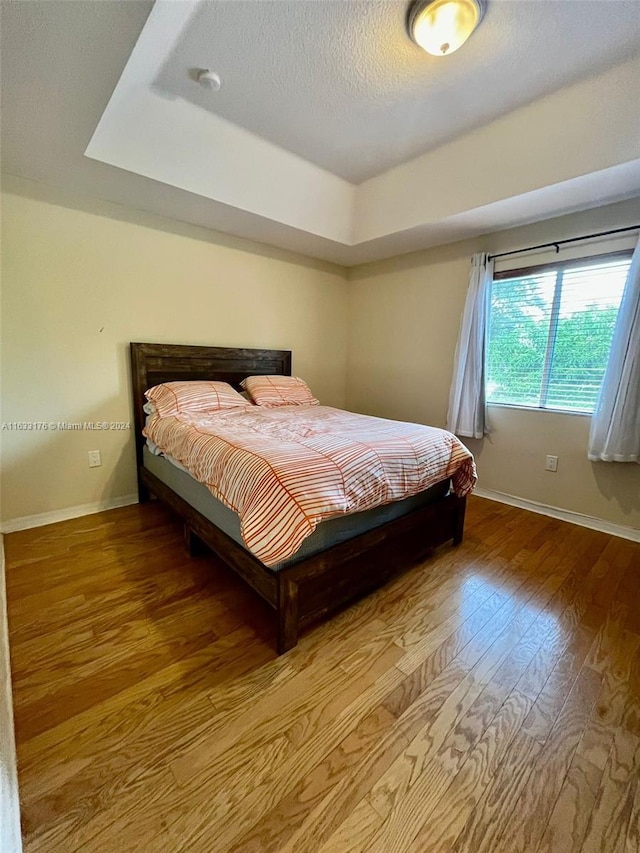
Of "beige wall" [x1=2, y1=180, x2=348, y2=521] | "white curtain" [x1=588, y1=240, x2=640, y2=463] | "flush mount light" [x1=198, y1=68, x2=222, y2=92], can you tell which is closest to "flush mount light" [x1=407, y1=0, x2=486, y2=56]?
"flush mount light" [x1=198, y1=68, x2=222, y2=92]

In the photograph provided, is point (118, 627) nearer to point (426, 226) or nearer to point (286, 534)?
point (286, 534)

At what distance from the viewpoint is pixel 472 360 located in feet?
9.82

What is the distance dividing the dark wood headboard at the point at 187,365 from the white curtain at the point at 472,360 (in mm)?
1728

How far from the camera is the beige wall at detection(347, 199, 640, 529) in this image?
2502 mm

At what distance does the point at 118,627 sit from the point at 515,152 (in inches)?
132

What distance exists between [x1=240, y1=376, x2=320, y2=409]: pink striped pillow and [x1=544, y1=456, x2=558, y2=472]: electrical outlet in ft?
6.49

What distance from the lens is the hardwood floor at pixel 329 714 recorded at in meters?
0.91

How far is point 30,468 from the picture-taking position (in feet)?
7.80

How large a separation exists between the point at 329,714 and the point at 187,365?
2552 mm

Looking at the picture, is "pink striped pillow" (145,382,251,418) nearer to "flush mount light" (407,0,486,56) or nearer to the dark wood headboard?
the dark wood headboard

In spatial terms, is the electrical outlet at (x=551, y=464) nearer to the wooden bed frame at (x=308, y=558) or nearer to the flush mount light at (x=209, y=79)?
the wooden bed frame at (x=308, y=558)

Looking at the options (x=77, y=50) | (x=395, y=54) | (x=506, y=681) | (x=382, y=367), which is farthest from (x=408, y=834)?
(x=382, y=367)

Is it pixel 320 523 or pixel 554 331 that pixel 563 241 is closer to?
pixel 554 331

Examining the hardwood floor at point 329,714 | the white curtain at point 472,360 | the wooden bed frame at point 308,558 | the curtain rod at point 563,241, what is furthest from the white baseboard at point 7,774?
the curtain rod at point 563,241
